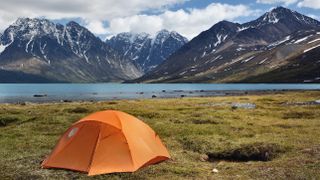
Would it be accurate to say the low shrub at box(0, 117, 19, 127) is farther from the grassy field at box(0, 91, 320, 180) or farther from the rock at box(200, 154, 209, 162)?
the rock at box(200, 154, 209, 162)

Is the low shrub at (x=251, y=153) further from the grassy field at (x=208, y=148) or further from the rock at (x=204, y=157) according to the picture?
the rock at (x=204, y=157)

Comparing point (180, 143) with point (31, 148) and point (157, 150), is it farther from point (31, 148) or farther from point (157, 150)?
point (31, 148)

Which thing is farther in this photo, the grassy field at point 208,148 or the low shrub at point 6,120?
the low shrub at point 6,120

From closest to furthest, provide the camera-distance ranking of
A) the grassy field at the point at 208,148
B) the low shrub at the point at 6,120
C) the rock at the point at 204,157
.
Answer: the grassy field at the point at 208,148, the rock at the point at 204,157, the low shrub at the point at 6,120

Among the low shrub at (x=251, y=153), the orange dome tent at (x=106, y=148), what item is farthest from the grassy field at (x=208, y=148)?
the orange dome tent at (x=106, y=148)

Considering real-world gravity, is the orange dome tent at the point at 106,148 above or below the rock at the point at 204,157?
above

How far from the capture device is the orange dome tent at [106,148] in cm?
2344

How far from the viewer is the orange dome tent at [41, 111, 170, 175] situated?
23438 millimetres

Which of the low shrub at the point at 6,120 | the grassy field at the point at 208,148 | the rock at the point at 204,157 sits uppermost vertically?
the low shrub at the point at 6,120

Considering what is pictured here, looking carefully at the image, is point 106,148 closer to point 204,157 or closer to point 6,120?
point 204,157

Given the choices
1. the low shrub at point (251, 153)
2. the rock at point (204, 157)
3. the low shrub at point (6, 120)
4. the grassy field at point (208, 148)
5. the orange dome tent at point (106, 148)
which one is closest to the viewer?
the grassy field at point (208, 148)

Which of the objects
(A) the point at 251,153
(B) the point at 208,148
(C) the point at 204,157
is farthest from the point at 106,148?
(A) the point at 251,153

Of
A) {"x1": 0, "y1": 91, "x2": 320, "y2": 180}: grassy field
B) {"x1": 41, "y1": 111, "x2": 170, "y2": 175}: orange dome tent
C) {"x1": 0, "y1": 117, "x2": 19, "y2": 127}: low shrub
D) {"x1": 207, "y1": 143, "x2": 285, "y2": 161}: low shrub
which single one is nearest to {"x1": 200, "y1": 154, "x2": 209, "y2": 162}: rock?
{"x1": 0, "y1": 91, "x2": 320, "y2": 180}: grassy field

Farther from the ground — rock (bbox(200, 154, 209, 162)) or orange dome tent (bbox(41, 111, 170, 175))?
orange dome tent (bbox(41, 111, 170, 175))
